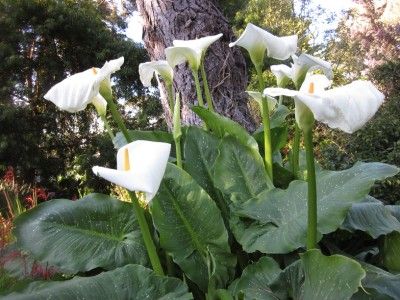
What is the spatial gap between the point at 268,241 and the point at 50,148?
6564 mm

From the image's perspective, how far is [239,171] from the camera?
3.37 ft

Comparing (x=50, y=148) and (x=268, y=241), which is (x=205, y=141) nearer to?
(x=268, y=241)

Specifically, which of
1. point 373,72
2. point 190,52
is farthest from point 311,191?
point 373,72

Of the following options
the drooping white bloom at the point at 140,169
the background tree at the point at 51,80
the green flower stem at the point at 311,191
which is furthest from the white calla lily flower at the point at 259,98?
the background tree at the point at 51,80

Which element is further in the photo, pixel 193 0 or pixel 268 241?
pixel 193 0

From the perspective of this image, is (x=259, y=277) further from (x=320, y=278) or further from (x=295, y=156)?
(x=295, y=156)

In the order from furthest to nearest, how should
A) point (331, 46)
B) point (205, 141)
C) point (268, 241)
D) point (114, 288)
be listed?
point (331, 46) → point (205, 141) → point (268, 241) → point (114, 288)

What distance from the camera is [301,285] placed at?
0.74m

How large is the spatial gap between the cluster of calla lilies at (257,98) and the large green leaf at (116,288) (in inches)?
3.1

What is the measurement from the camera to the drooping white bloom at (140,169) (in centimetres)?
58

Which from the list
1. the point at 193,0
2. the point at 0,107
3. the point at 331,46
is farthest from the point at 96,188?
the point at 331,46

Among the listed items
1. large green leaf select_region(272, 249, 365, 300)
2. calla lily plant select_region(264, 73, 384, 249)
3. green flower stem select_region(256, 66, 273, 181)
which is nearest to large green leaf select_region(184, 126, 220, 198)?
green flower stem select_region(256, 66, 273, 181)

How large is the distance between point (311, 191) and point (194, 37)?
1.20 meters

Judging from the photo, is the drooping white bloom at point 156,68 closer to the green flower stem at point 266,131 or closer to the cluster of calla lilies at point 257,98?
the cluster of calla lilies at point 257,98
